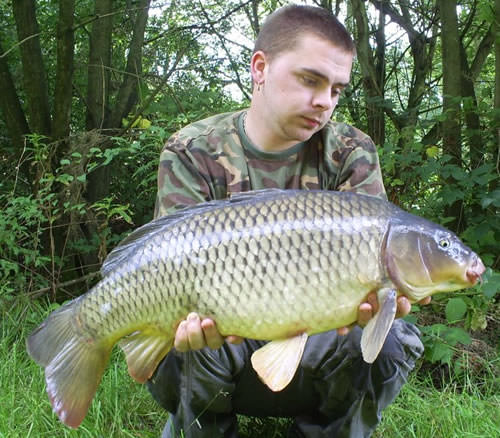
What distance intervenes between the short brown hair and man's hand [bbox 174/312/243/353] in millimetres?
752

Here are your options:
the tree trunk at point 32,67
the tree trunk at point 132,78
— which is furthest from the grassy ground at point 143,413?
the tree trunk at point 132,78

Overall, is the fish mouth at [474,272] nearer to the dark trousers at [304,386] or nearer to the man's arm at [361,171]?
the dark trousers at [304,386]

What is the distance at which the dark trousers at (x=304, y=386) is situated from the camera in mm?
1416

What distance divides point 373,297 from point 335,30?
2.44 ft

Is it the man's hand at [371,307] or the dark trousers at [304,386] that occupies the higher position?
the man's hand at [371,307]

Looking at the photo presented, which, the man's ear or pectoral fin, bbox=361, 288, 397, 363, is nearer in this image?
pectoral fin, bbox=361, 288, 397, 363

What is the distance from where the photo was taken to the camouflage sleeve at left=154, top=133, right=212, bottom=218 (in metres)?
1.63

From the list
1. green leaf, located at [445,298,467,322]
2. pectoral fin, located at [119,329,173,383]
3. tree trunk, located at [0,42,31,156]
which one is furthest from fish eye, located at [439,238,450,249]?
tree trunk, located at [0,42,31,156]

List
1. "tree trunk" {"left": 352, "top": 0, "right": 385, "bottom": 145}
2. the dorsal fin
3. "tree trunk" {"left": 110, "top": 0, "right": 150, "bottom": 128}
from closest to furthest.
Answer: the dorsal fin < "tree trunk" {"left": 110, "top": 0, "right": 150, "bottom": 128} < "tree trunk" {"left": 352, "top": 0, "right": 385, "bottom": 145}

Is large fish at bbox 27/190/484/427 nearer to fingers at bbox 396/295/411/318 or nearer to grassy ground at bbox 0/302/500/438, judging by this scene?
fingers at bbox 396/295/411/318

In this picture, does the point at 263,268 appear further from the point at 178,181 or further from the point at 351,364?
the point at 178,181

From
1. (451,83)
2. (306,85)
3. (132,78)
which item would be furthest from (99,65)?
(306,85)

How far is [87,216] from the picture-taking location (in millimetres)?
3076

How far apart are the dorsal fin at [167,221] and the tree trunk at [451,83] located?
1973 mm
